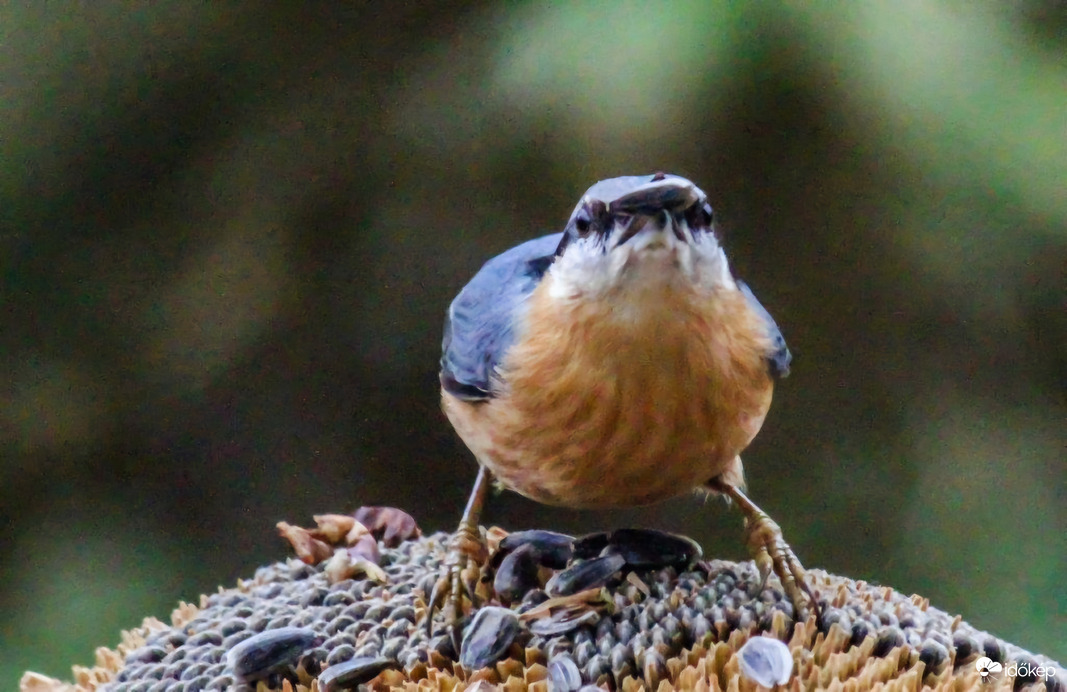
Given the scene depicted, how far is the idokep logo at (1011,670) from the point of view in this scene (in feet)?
2.36

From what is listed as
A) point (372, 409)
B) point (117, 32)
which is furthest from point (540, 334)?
point (117, 32)

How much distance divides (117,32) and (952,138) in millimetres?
1102

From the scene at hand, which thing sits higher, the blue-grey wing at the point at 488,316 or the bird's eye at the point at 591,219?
the bird's eye at the point at 591,219

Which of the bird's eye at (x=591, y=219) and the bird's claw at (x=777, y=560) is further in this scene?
the bird's claw at (x=777, y=560)

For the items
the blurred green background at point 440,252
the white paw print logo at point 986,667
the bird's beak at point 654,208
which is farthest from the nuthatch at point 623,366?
the blurred green background at point 440,252

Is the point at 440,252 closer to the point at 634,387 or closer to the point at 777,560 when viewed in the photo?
the point at 634,387

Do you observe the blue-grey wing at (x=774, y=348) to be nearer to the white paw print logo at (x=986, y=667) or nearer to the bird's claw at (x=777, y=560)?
the bird's claw at (x=777, y=560)

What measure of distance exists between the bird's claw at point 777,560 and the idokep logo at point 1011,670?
15cm

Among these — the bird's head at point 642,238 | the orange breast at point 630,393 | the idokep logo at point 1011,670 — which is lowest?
the idokep logo at point 1011,670

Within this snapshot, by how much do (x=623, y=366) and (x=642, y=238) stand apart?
5.7 inches

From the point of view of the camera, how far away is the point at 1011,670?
28.9 inches

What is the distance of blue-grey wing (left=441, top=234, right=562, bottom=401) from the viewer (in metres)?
0.87

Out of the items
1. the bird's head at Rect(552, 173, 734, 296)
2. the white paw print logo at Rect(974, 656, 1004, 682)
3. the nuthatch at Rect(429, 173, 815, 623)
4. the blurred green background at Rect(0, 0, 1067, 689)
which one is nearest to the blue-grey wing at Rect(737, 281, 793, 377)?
the nuthatch at Rect(429, 173, 815, 623)

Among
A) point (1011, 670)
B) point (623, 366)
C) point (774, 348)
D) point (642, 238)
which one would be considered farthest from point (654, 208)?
point (1011, 670)
